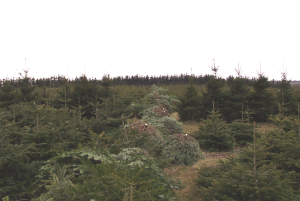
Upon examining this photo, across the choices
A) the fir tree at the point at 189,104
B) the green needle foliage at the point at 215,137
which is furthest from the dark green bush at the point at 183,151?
the fir tree at the point at 189,104

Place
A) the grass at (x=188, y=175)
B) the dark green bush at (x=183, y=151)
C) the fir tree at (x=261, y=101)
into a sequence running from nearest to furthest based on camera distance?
1. the grass at (x=188, y=175)
2. the dark green bush at (x=183, y=151)
3. the fir tree at (x=261, y=101)

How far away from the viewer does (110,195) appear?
2.13m

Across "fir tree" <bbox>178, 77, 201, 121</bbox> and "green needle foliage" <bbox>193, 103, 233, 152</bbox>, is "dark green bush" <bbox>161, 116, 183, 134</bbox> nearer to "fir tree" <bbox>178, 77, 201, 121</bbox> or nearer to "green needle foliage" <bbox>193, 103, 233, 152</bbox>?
"green needle foliage" <bbox>193, 103, 233, 152</bbox>

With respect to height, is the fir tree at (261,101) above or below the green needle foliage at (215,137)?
above

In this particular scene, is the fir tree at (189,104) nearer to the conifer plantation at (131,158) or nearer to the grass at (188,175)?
the conifer plantation at (131,158)

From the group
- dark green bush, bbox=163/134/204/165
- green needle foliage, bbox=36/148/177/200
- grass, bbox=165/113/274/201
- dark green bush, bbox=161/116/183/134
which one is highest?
green needle foliage, bbox=36/148/177/200

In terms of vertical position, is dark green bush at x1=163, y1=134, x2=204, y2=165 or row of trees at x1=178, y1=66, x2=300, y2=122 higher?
row of trees at x1=178, y1=66, x2=300, y2=122

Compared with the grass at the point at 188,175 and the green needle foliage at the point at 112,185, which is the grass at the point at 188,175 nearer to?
the grass at the point at 188,175

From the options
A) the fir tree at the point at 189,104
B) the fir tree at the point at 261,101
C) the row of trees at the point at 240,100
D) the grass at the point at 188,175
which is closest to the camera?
the grass at the point at 188,175

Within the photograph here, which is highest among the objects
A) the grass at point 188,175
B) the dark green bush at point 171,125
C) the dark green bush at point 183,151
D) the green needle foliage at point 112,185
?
the green needle foliage at point 112,185

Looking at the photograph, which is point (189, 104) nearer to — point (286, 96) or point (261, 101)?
point (261, 101)

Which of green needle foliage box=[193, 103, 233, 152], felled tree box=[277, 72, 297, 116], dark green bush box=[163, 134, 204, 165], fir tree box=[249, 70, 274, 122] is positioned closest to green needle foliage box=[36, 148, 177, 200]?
dark green bush box=[163, 134, 204, 165]

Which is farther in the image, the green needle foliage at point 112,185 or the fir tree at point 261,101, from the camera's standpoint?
the fir tree at point 261,101

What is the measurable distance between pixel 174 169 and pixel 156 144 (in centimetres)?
104
